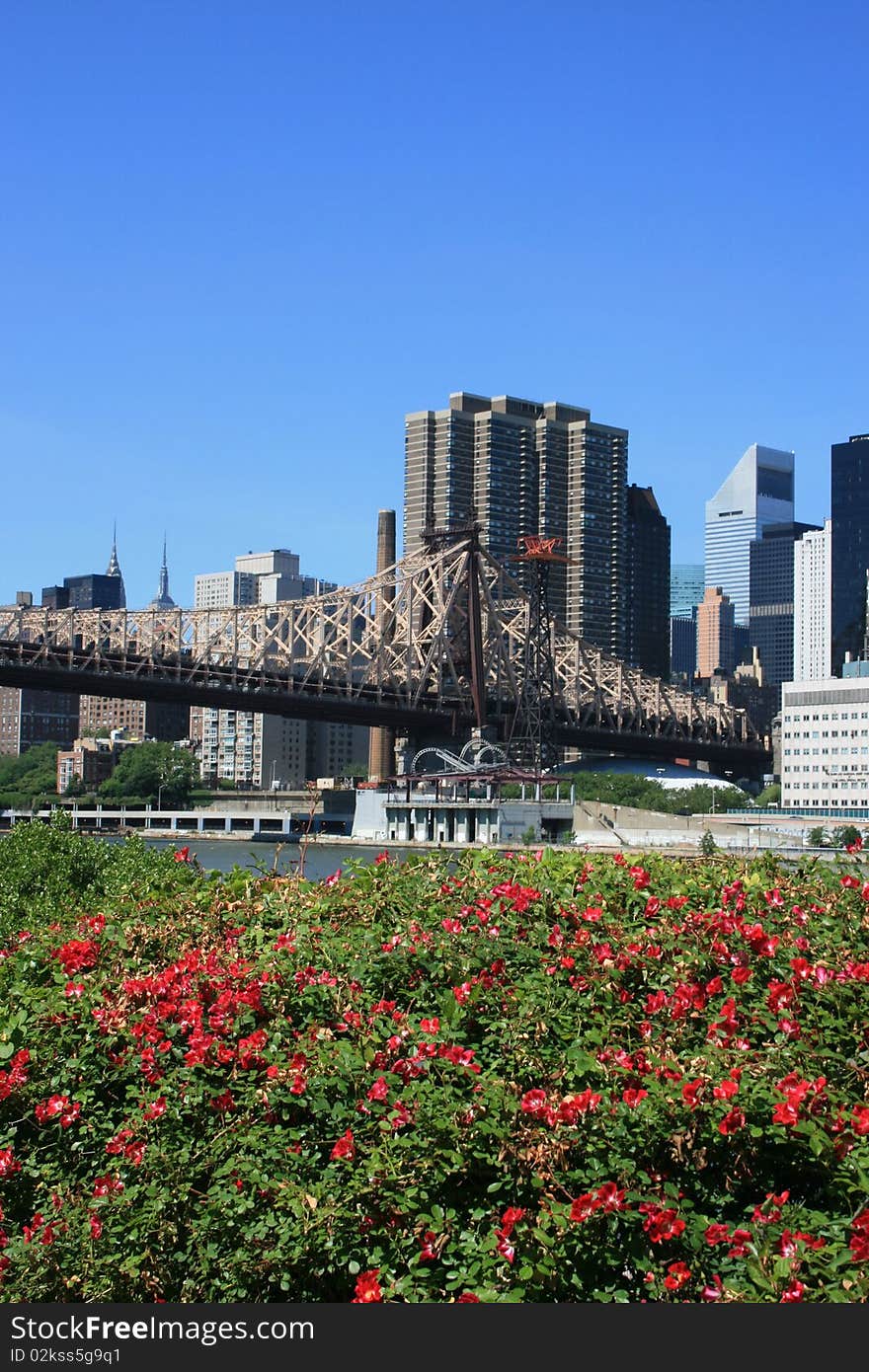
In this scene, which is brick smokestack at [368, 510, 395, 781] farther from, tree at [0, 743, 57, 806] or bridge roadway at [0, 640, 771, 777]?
tree at [0, 743, 57, 806]

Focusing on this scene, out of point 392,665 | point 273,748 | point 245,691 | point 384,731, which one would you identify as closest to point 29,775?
point 273,748

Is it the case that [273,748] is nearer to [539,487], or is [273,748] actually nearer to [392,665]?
[539,487]

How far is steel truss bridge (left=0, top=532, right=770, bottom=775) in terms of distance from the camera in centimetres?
9656

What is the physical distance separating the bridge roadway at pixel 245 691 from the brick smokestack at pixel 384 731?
12.8 meters

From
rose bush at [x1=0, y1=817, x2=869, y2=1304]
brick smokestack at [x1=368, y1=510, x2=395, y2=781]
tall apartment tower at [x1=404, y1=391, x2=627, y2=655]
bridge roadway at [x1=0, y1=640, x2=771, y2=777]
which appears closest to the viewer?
rose bush at [x1=0, y1=817, x2=869, y2=1304]

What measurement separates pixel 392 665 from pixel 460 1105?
11101 centimetres

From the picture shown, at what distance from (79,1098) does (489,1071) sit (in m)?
2.06

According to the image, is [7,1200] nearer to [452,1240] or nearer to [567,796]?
[452,1240]

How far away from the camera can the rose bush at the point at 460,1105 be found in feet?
21.0

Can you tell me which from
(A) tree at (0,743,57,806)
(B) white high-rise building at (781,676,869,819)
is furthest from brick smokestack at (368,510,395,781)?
(B) white high-rise building at (781,676,869,819)

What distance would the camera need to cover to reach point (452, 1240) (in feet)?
21.6

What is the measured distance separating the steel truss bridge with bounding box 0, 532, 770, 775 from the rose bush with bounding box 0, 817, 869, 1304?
8336 centimetres

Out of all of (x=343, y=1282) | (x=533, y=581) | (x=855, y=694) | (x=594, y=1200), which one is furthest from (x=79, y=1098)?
(x=533, y=581)

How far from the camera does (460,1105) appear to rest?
6.96 m
